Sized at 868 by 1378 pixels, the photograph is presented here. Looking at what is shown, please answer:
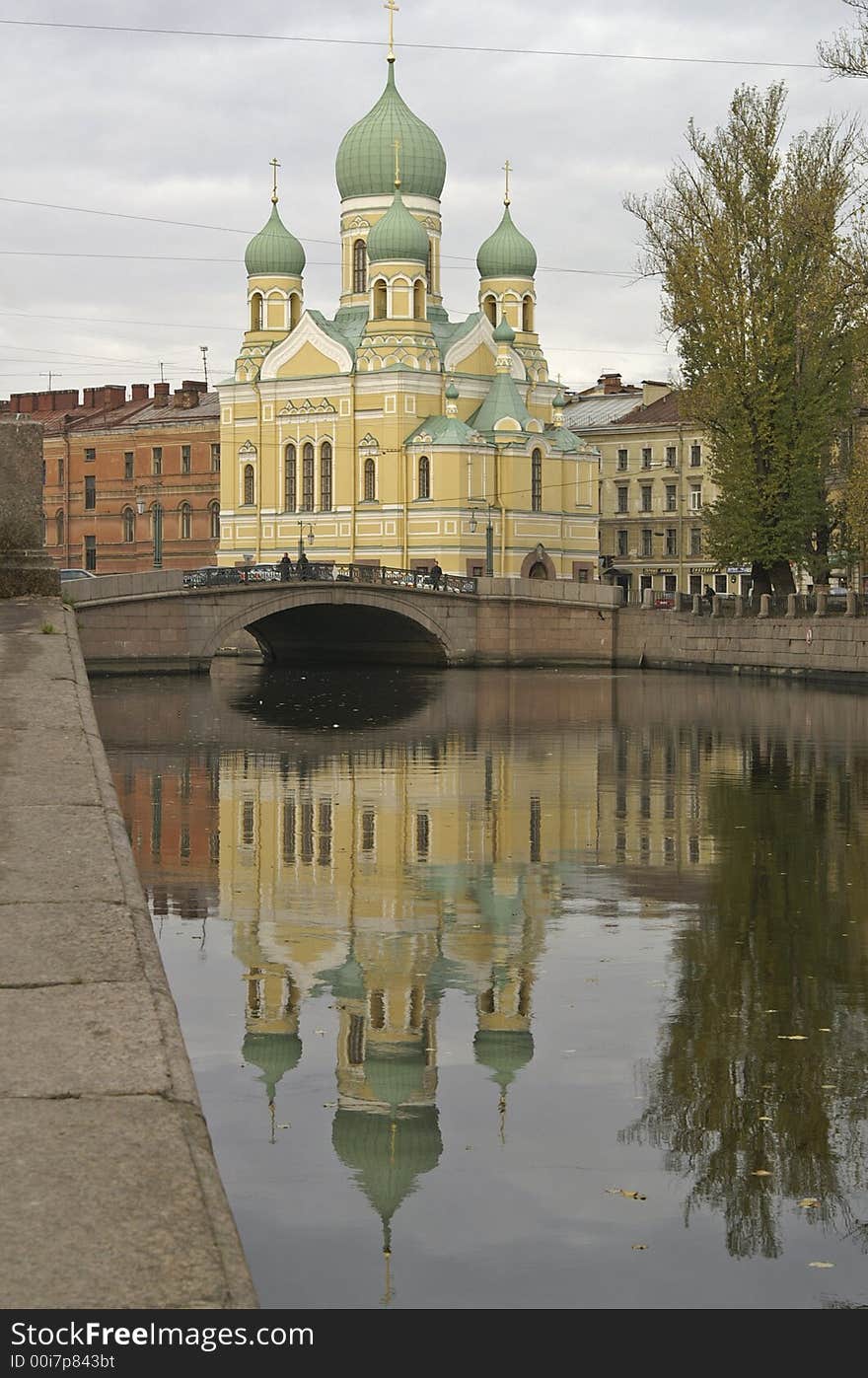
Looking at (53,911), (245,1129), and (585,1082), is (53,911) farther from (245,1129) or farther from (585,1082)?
(585,1082)

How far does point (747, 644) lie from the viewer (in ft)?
154

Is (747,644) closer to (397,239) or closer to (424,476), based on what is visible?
(424,476)

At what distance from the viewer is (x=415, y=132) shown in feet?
224

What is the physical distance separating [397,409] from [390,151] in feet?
31.0

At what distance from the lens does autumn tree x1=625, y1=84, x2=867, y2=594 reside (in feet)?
137

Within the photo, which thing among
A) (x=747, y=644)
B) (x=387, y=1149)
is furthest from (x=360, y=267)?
(x=387, y=1149)

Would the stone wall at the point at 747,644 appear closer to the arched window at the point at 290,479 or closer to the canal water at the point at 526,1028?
the arched window at the point at 290,479

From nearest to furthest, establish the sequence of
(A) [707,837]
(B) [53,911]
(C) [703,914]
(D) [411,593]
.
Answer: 1. (B) [53,911]
2. (C) [703,914]
3. (A) [707,837]
4. (D) [411,593]

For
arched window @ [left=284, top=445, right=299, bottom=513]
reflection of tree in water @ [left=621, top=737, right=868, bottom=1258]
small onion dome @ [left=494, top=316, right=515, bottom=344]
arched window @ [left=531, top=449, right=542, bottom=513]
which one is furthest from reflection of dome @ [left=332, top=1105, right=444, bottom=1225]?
small onion dome @ [left=494, top=316, right=515, bottom=344]

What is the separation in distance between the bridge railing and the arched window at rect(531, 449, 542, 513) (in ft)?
Result: 44.2

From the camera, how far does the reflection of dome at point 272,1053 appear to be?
8.07 metres

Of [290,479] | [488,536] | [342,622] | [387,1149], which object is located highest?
[290,479]

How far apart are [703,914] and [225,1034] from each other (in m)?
4.20
